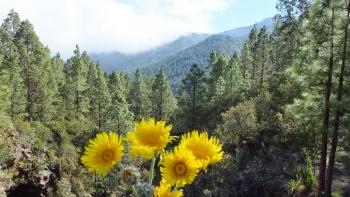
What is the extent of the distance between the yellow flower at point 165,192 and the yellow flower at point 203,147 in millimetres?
155

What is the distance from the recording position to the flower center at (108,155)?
5.97 ft

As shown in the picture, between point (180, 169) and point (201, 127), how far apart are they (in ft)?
153

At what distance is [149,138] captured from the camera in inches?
72.8

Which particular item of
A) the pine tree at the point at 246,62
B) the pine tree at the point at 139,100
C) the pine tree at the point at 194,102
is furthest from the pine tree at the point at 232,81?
the pine tree at the point at 139,100

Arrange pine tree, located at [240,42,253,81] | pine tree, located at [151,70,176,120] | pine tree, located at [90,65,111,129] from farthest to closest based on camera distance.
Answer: pine tree, located at [240,42,253,81] → pine tree, located at [151,70,176,120] → pine tree, located at [90,65,111,129]

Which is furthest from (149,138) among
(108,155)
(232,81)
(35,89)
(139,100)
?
(139,100)

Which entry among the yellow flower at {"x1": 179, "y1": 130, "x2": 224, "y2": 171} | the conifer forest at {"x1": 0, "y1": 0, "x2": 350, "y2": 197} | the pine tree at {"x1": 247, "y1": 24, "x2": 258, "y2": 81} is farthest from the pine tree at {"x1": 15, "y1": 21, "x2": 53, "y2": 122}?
the yellow flower at {"x1": 179, "y1": 130, "x2": 224, "y2": 171}

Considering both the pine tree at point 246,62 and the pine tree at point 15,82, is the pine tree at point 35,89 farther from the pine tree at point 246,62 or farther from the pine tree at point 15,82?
the pine tree at point 246,62

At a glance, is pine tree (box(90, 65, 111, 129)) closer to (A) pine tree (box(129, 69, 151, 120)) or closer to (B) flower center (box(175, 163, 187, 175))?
(A) pine tree (box(129, 69, 151, 120))

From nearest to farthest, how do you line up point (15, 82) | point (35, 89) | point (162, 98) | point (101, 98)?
1. point (15, 82)
2. point (35, 89)
3. point (101, 98)
4. point (162, 98)

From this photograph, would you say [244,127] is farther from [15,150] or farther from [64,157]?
[64,157]

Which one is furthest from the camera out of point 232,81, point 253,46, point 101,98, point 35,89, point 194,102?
point 253,46

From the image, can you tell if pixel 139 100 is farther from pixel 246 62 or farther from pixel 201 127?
pixel 201 127

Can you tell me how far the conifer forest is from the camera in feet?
6.10
